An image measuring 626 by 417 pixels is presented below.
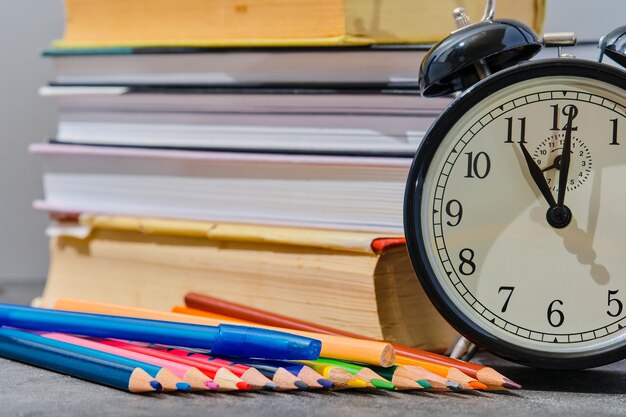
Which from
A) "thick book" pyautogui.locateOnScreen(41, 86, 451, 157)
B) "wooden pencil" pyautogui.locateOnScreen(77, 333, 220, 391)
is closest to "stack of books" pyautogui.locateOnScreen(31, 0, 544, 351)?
"thick book" pyautogui.locateOnScreen(41, 86, 451, 157)

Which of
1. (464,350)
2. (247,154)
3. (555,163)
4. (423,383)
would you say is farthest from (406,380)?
(247,154)

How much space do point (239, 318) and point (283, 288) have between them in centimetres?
7

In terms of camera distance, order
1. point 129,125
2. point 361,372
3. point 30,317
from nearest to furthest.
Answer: point 361,372 → point 30,317 → point 129,125

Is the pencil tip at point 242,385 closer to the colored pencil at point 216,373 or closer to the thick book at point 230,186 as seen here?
the colored pencil at point 216,373

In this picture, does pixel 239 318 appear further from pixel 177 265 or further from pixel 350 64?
pixel 350 64

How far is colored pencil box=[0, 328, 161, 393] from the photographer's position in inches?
29.8

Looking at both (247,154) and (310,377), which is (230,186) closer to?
(247,154)

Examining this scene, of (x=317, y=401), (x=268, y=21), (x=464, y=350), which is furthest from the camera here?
(x=268, y=21)

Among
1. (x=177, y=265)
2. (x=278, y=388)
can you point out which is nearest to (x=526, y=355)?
(x=278, y=388)

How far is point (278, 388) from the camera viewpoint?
30.5 inches

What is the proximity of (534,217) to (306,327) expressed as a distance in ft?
0.77

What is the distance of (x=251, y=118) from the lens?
103 centimetres

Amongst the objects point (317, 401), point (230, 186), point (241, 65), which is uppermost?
point (241, 65)

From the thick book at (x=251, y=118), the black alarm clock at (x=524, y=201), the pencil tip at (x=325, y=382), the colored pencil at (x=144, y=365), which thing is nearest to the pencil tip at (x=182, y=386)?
the colored pencil at (x=144, y=365)
